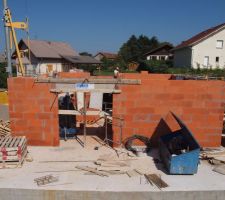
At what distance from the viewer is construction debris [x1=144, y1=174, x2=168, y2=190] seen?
855 cm

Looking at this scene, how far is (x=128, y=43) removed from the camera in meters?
82.6

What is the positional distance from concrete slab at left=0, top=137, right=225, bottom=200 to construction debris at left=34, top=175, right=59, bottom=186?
13 cm

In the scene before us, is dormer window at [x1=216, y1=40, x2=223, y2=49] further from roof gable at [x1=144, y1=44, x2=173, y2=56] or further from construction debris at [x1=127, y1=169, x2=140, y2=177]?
construction debris at [x1=127, y1=169, x2=140, y2=177]

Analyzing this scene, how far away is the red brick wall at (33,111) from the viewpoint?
36.7ft

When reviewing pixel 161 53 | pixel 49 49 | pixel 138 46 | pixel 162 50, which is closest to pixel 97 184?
pixel 49 49

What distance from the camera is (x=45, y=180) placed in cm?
866

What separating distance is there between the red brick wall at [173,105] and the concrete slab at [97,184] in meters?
1.63

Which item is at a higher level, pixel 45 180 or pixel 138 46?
pixel 138 46

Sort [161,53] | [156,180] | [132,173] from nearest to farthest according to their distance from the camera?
1. [156,180]
2. [132,173]
3. [161,53]

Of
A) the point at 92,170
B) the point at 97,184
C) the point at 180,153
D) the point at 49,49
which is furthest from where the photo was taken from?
the point at 49,49

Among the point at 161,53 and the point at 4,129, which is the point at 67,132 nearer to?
the point at 4,129

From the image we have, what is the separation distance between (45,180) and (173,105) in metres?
5.79

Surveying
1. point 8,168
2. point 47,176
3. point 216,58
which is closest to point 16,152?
point 8,168

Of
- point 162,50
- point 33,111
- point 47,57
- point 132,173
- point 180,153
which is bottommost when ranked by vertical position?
point 132,173
